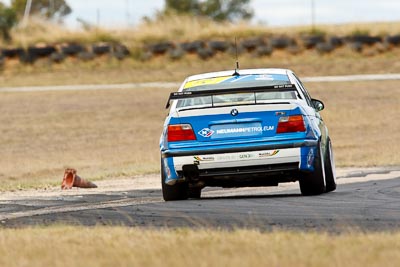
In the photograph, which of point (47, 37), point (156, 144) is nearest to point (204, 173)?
point (156, 144)

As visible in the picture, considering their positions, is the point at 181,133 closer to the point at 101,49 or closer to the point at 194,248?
the point at 194,248

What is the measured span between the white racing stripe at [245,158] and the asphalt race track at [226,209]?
0.39 metres

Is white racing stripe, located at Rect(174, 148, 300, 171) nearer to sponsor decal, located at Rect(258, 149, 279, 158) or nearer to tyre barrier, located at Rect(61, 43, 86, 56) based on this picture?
sponsor decal, located at Rect(258, 149, 279, 158)

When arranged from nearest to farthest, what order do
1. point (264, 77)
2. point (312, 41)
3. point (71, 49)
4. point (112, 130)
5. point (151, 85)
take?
point (264, 77), point (112, 130), point (151, 85), point (312, 41), point (71, 49)

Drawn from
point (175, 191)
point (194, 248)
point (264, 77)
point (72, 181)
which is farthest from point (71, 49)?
point (194, 248)

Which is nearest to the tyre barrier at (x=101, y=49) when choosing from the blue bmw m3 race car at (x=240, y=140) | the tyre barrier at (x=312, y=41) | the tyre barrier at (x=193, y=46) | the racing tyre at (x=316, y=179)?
the tyre barrier at (x=193, y=46)

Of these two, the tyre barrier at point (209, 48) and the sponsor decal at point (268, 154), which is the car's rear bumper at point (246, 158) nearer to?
the sponsor decal at point (268, 154)

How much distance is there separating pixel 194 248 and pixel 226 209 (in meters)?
3.83

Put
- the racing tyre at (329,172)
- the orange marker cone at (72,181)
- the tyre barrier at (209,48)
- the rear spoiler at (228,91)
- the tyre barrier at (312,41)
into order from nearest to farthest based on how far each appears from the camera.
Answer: the rear spoiler at (228,91) < the racing tyre at (329,172) < the orange marker cone at (72,181) < the tyre barrier at (209,48) < the tyre barrier at (312,41)

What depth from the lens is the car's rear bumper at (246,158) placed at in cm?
1346

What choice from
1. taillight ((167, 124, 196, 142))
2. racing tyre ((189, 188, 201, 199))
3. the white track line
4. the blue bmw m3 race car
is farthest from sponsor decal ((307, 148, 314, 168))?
the white track line

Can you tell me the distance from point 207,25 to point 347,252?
160 feet

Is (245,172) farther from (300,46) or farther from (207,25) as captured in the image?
(207,25)

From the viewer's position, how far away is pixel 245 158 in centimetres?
1348
